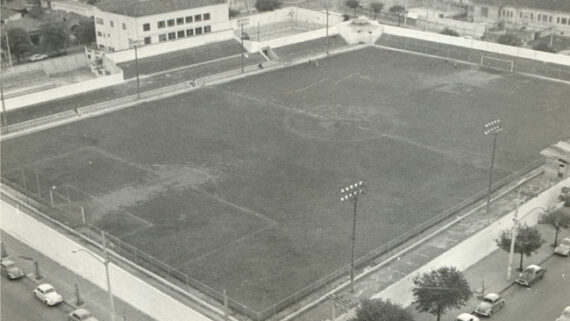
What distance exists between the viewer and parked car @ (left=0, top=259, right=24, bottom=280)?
41.8 metres

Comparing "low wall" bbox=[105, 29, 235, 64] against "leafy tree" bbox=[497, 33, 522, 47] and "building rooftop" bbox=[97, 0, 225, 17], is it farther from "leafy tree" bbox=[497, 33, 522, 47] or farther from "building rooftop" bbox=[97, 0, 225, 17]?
"leafy tree" bbox=[497, 33, 522, 47]

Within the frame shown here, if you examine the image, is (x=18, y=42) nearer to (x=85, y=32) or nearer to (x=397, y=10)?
(x=85, y=32)

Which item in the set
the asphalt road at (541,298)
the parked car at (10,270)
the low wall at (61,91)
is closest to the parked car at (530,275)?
the asphalt road at (541,298)

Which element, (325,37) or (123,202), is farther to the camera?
(325,37)

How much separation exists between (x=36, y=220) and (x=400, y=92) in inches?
1687

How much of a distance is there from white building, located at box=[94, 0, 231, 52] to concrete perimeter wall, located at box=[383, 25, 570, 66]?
78.6ft

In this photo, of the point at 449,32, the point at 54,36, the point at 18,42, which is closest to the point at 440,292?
the point at 449,32

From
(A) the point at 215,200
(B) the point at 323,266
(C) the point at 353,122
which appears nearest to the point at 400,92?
(C) the point at 353,122

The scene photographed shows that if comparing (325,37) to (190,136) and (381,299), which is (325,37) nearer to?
(190,136)

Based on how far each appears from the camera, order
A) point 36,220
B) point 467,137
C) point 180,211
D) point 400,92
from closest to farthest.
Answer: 1. point 36,220
2. point 180,211
3. point 467,137
4. point 400,92

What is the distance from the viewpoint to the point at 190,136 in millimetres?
62906

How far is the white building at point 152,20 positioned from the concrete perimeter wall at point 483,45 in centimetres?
2394

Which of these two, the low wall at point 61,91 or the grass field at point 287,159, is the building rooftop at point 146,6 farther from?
the grass field at point 287,159

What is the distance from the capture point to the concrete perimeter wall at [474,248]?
124ft
